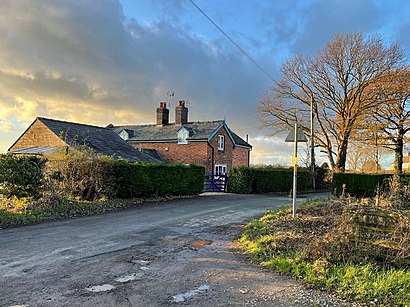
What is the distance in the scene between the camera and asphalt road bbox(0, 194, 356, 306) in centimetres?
444

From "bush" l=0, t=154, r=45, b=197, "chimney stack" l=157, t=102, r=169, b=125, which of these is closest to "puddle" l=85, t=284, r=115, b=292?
"bush" l=0, t=154, r=45, b=197

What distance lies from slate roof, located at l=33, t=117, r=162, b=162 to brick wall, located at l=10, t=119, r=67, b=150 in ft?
1.32

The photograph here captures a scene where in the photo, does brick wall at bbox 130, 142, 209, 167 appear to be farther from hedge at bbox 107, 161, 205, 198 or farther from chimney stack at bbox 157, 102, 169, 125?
hedge at bbox 107, 161, 205, 198

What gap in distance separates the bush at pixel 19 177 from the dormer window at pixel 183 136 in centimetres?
1994

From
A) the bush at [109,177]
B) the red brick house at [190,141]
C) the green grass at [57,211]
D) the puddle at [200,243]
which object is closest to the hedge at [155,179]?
the bush at [109,177]

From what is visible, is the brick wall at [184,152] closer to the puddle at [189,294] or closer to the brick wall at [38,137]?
the brick wall at [38,137]

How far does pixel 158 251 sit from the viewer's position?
693 centimetres

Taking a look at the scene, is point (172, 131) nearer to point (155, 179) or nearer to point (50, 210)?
point (155, 179)

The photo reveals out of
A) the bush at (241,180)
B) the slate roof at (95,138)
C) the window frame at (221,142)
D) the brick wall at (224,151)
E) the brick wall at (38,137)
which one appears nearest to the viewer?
the slate roof at (95,138)

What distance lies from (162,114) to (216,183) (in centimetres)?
1364

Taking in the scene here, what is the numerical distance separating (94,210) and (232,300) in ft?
29.9

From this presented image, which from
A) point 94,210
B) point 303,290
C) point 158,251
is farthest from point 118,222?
point 303,290

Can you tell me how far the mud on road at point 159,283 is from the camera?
436cm

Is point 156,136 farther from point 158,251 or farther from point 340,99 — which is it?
point 158,251
